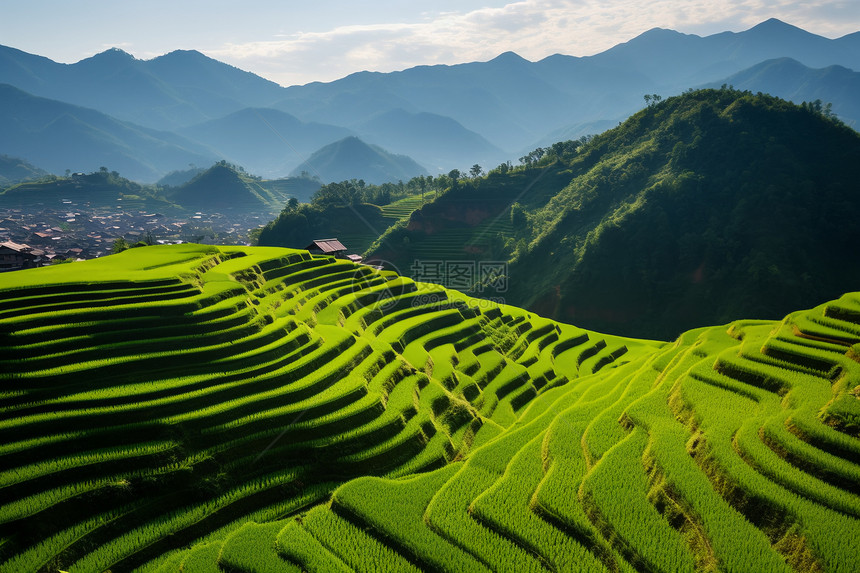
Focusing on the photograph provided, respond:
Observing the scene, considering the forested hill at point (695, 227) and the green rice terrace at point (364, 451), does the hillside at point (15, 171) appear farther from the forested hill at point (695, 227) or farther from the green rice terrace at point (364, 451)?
the green rice terrace at point (364, 451)

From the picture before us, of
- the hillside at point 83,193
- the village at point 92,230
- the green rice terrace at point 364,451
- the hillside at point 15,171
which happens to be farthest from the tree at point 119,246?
the hillside at point 15,171

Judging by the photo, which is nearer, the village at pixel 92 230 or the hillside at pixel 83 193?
the village at pixel 92 230

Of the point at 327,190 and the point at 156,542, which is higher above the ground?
the point at 327,190

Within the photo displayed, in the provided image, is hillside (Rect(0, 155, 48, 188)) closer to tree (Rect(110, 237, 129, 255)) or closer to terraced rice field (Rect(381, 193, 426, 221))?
terraced rice field (Rect(381, 193, 426, 221))

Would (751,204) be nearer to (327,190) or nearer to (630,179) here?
(630,179)

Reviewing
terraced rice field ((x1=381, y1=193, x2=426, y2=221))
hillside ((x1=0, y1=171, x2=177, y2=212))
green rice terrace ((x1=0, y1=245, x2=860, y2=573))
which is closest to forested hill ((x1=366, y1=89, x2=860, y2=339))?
terraced rice field ((x1=381, y1=193, x2=426, y2=221))

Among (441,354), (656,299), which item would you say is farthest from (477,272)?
(441,354)
